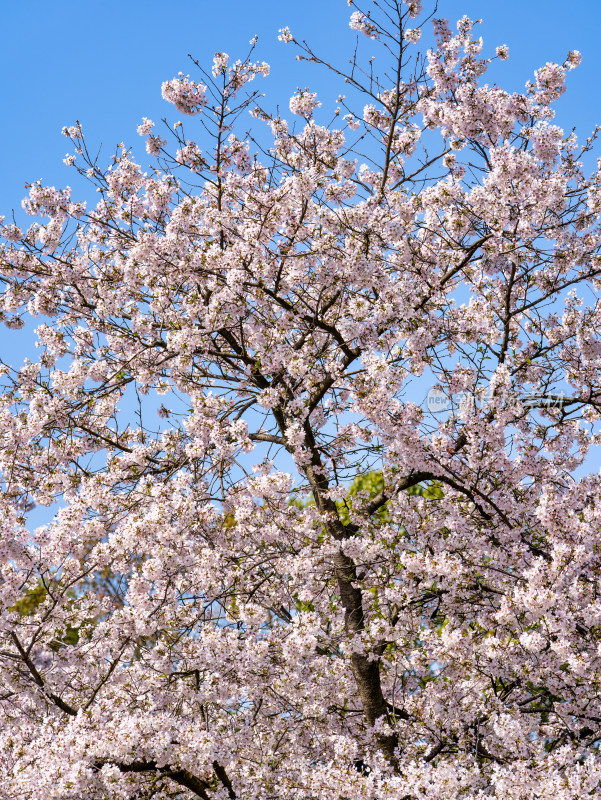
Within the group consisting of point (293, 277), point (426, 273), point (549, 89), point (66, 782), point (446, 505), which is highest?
point (549, 89)

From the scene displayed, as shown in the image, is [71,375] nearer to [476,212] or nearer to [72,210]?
[72,210]

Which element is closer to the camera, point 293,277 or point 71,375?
point 293,277

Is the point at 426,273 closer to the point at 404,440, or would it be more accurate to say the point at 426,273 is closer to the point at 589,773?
the point at 404,440

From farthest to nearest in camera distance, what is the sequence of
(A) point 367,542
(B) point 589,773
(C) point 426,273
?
(C) point 426,273 → (A) point 367,542 → (B) point 589,773

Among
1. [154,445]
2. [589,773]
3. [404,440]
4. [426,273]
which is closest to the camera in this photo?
[589,773]

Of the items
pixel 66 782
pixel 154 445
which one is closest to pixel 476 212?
pixel 154 445

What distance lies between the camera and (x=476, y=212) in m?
8.74

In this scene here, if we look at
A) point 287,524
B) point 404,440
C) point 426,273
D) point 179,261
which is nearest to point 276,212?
point 179,261

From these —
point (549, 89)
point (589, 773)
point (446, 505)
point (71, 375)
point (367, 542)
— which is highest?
point (549, 89)

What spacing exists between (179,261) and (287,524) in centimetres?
337

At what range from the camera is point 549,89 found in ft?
29.9

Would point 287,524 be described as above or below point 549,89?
below

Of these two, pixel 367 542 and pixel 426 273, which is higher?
pixel 426 273

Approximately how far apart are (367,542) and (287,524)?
1118mm
